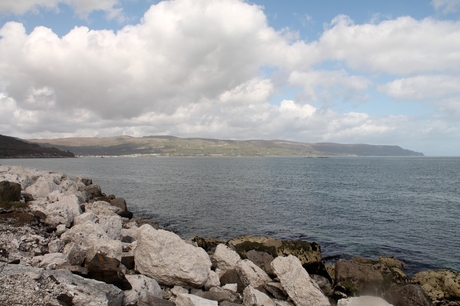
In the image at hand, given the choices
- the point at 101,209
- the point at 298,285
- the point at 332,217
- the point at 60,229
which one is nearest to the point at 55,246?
the point at 60,229

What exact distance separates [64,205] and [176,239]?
31.7ft

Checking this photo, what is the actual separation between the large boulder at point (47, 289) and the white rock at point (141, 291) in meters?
1.10

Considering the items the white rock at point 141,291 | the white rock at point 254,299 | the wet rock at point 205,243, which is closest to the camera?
the white rock at point 141,291

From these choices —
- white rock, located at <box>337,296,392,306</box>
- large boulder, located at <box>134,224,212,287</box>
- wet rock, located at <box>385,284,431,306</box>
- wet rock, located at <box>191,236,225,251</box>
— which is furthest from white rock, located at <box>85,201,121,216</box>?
wet rock, located at <box>385,284,431,306</box>

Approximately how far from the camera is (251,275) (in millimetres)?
14516

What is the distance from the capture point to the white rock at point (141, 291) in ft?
33.3

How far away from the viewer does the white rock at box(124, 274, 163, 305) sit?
33.3ft

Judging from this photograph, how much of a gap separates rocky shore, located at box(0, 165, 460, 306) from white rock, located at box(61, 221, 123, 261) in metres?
0.04

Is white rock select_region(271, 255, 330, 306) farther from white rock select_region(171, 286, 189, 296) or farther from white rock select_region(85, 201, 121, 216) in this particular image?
white rock select_region(85, 201, 121, 216)

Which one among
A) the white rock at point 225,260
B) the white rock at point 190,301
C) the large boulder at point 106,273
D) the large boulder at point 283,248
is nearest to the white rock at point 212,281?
the white rock at point 225,260

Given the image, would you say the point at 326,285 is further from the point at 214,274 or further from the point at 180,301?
the point at 180,301

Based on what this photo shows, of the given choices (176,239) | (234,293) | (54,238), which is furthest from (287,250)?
(54,238)

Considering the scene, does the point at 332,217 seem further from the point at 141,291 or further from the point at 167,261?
the point at 141,291

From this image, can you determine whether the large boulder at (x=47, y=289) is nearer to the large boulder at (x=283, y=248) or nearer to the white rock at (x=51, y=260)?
the white rock at (x=51, y=260)
